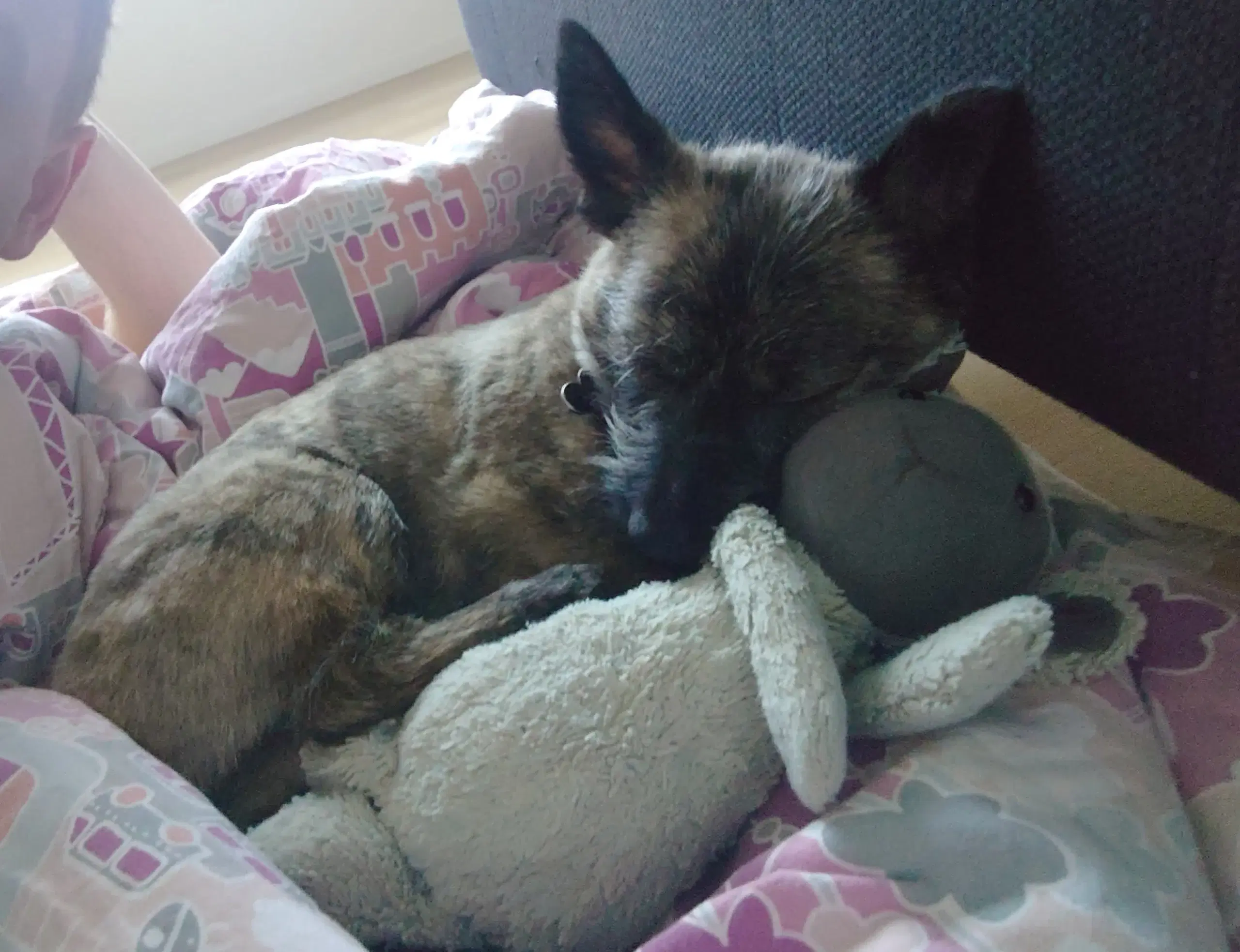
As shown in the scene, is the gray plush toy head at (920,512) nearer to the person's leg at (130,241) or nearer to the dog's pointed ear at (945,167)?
the dog's pointed ear at (945,167)

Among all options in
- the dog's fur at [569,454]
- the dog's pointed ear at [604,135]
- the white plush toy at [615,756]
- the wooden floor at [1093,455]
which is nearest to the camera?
the white plush toy at [615,756]

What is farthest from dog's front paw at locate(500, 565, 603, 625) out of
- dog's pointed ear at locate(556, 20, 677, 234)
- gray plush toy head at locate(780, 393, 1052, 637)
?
dog's pointed ear at locate(556, 20, 677, 234)

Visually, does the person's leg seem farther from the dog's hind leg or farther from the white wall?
the white wall

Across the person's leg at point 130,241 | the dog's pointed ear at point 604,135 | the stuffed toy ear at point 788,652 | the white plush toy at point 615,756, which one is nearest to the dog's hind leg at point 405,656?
the white plush toy at point 615,756

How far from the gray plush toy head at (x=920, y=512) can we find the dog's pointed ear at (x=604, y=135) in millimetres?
458

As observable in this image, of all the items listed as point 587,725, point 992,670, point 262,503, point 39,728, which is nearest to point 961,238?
point 992,670

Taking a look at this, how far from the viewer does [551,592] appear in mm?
1119

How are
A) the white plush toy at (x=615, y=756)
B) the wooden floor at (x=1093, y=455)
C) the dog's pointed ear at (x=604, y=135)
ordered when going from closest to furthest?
the white plush toy at (x=615, y=756), the dog's pointed ear at (x=604, y=135), the wooden floor at (x=1093, y=455)

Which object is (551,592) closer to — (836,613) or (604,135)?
(836,613)

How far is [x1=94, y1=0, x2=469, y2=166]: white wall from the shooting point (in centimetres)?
Answer: 328

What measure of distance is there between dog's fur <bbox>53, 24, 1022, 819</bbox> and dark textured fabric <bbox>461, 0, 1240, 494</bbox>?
64mm

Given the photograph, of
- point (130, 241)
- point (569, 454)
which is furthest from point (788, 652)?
point (130, 241)

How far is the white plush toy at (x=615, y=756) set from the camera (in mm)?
843

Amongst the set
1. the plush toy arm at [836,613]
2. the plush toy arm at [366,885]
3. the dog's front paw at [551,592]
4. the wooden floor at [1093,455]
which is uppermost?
the plush toy arm at [836,613]
